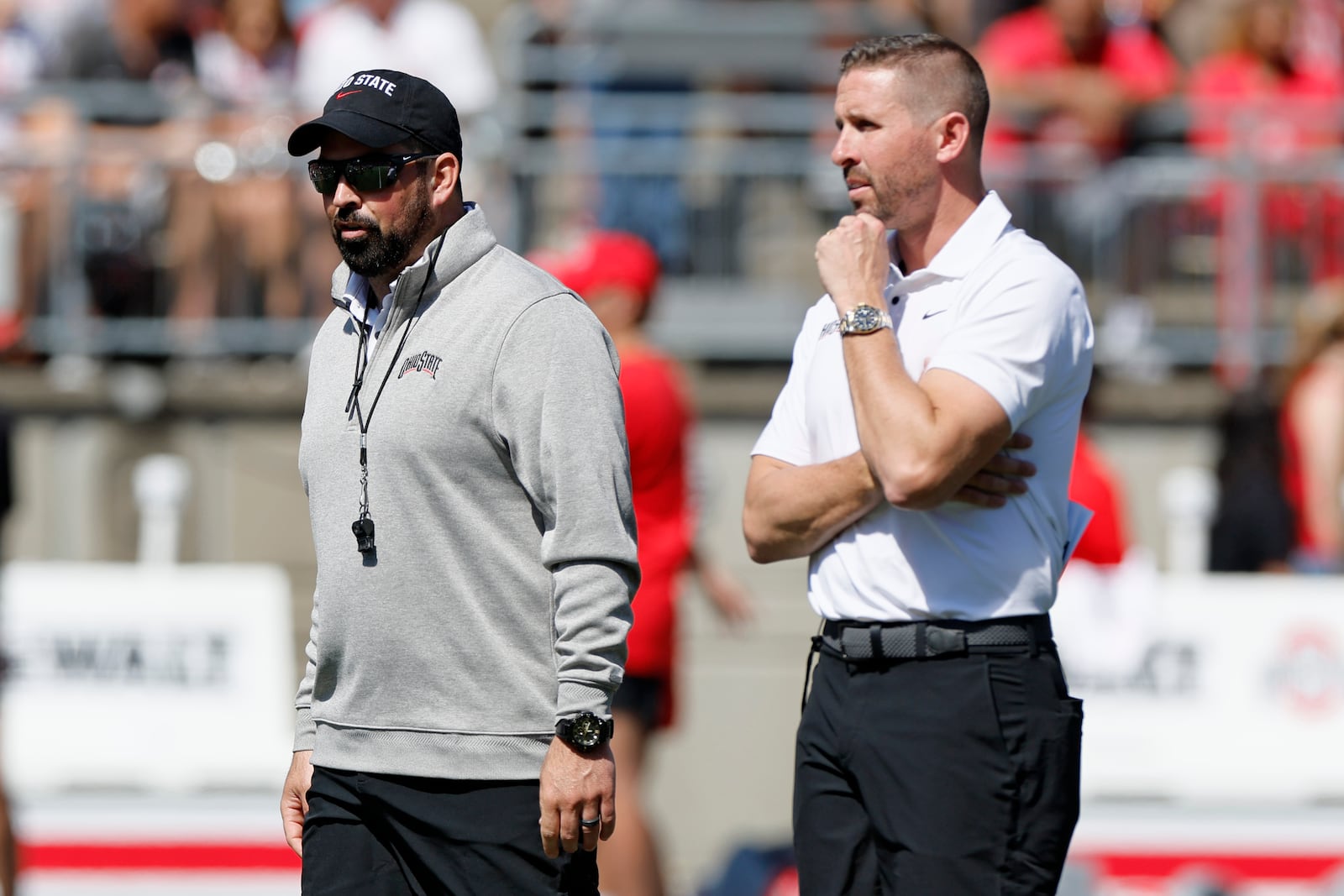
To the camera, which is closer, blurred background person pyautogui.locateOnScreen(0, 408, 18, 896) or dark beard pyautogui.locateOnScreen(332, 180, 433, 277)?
dark beard pyautogui.locateOnScreen(332, 180, 433, 277)

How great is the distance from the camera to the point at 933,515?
3621 millimetres

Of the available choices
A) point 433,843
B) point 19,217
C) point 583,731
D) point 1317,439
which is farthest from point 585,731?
point 19,217

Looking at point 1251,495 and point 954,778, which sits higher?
point 1251,495

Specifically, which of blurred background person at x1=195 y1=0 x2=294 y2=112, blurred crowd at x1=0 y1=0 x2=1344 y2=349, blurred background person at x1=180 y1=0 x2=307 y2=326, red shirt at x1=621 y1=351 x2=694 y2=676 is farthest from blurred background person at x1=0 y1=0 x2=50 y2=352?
red shirt at x1=621 y1=351 x2=694 y2=676

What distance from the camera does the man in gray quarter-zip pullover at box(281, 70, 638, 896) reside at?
11.1 ft

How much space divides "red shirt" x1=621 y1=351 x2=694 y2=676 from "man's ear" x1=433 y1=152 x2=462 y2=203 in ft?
8.41

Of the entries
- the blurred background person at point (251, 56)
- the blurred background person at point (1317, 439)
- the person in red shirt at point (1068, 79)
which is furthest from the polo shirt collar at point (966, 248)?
the blurred background person at point (251, 56)

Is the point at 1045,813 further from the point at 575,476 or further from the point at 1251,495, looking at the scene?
the point at 1251,495

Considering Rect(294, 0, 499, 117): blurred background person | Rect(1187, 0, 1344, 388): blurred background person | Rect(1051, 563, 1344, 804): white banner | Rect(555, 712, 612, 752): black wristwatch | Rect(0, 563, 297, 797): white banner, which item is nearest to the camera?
Rect(555, 712, 612, 752): black wristwatch

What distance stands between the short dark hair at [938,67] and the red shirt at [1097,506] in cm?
212

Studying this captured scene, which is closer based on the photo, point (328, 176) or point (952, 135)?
point (328, 176)

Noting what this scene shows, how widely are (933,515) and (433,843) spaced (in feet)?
3.75

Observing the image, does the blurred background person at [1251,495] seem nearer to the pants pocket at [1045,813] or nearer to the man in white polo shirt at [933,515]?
the man in white polo shirt at [933,515]

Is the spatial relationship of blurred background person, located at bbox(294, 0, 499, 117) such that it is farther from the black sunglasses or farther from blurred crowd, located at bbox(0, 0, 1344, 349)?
the black sunglasses
